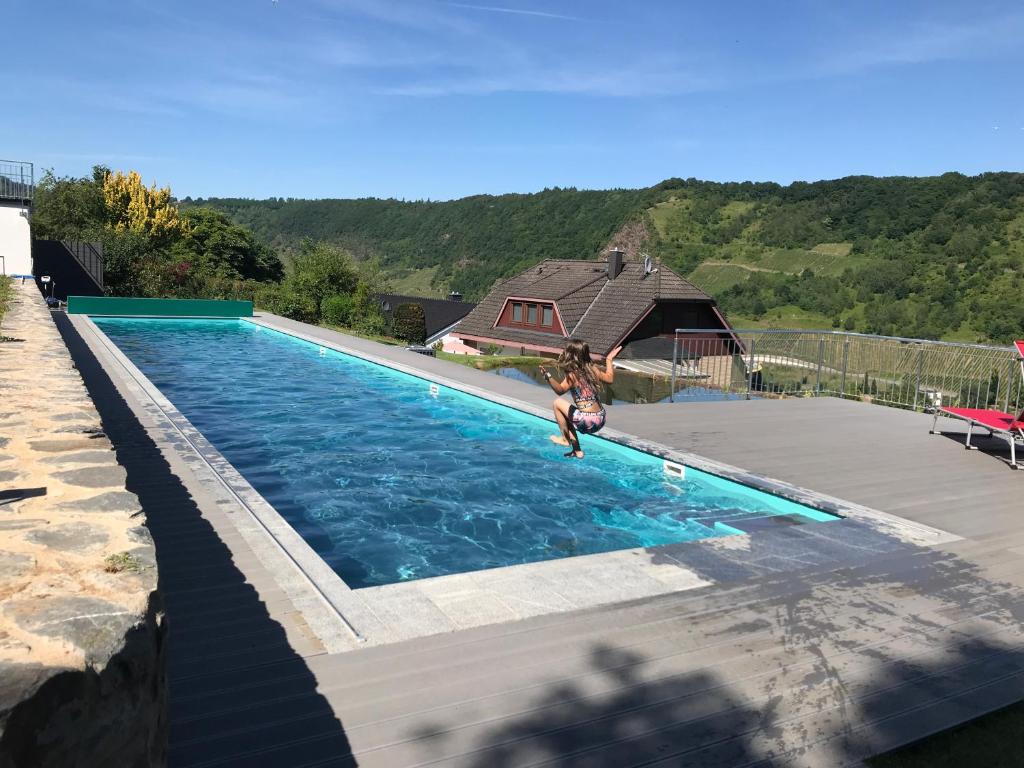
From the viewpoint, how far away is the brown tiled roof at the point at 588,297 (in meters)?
38.8

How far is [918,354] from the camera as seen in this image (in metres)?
10.6

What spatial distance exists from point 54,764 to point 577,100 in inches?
1623

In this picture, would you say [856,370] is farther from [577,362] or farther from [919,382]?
[577,362]

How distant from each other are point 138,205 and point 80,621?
5623 cm

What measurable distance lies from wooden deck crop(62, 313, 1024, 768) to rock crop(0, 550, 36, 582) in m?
0.88

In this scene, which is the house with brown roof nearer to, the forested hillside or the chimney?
the chimney

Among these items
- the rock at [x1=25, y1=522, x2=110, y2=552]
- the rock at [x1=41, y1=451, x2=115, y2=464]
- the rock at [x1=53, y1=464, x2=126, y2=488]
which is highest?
the rock at [x1=41, y1=451, x2=115, y2=464]

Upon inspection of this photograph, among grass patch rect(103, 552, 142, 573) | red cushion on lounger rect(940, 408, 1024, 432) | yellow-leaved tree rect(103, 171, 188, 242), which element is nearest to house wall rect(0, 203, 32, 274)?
yellow-leaved tree rect(103, 171, 188, 242)

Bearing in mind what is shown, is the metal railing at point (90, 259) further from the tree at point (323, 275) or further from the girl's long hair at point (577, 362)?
the girl's long hair at point (577, 362)

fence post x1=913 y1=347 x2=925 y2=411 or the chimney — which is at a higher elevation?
the chimney

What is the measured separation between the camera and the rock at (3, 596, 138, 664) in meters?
1.59

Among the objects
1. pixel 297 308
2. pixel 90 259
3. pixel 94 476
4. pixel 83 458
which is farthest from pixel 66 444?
pixel 90 259

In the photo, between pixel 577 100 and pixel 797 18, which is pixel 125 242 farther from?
pixel 797 18

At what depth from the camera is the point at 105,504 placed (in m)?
2.63
